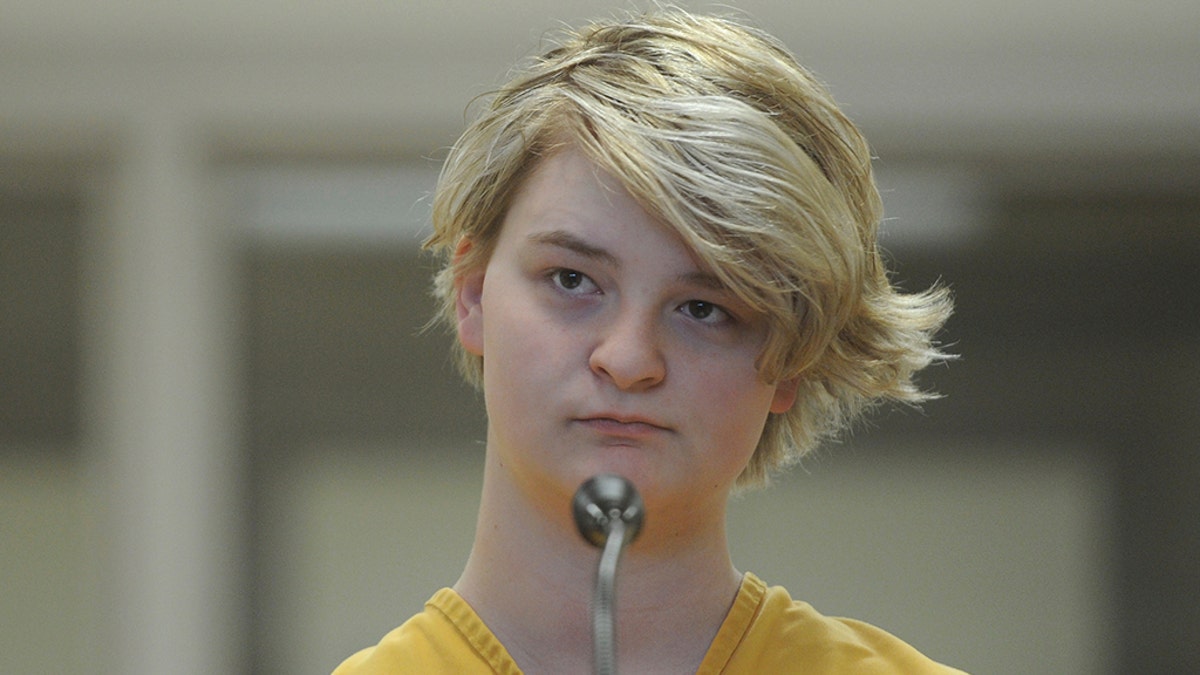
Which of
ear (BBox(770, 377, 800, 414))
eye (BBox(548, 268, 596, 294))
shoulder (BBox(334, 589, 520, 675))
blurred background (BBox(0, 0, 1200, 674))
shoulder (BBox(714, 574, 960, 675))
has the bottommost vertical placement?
blurred background (BBox(0, 0, 1200, 674))

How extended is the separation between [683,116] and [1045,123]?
7.40 feet

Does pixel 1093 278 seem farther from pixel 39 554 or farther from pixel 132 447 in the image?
pixel 39 554

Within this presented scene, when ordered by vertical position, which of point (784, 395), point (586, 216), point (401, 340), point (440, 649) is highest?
point (586, 216)

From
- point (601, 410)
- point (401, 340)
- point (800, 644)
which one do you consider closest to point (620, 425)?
point (601, 410)

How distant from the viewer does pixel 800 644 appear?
35.8 inches

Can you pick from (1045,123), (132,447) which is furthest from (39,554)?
(1045,123)

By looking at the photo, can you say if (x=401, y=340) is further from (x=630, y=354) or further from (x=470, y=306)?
(x=630, y=354)

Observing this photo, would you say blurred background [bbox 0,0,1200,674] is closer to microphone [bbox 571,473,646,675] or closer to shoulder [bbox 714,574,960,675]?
shoulder [bbox 714,574,960,675]

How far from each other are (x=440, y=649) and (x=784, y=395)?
268mm

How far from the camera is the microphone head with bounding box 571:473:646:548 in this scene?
68cm

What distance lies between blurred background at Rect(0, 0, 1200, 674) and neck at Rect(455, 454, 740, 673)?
1982 millimetres

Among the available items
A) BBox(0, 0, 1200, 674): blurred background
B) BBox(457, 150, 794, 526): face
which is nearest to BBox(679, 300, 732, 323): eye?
BBox(457, 150, 794, 526): face

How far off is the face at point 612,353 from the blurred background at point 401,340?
1.98 meters

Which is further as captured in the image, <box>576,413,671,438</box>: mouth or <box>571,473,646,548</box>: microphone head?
<box>576,413,671,438</box>: mouth
